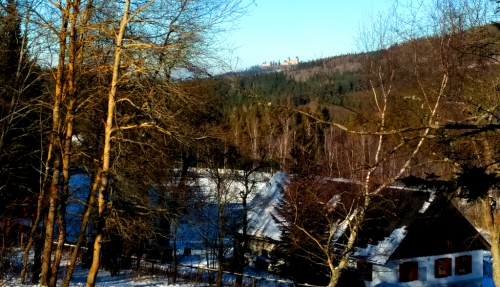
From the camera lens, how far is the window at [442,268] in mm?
28547

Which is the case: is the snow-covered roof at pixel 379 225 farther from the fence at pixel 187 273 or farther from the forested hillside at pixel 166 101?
the forested hillside at pixel 166 101

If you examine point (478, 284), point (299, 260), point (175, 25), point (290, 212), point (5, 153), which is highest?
point (175, 25)

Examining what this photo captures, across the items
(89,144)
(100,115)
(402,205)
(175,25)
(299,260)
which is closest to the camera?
(175,25)

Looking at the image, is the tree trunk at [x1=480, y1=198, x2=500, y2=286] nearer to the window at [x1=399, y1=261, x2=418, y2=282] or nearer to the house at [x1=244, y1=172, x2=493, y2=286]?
the house at [x1=244, y1=172, x2=493, y2=286]

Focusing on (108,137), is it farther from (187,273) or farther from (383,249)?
(383,249)

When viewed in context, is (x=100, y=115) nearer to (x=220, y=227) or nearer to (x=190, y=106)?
(x=190, y=106)

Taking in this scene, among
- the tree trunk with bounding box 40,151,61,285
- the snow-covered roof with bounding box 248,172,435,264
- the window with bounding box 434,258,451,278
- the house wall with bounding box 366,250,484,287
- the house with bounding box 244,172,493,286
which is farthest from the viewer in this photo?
the window with bounding box 434,258,451,278

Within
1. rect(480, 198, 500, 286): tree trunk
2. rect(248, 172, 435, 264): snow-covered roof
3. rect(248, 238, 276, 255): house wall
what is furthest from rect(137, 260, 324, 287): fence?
rect(248, 238, 276, 255): house wall

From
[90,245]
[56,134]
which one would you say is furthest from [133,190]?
[90,245]

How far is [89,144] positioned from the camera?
1439 centimetres

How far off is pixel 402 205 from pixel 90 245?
1700 cm

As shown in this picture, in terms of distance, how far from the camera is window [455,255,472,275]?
29.5 metres

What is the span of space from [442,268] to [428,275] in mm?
1406

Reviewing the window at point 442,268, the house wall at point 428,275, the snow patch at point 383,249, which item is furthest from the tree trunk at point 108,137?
the window at point 442,268
